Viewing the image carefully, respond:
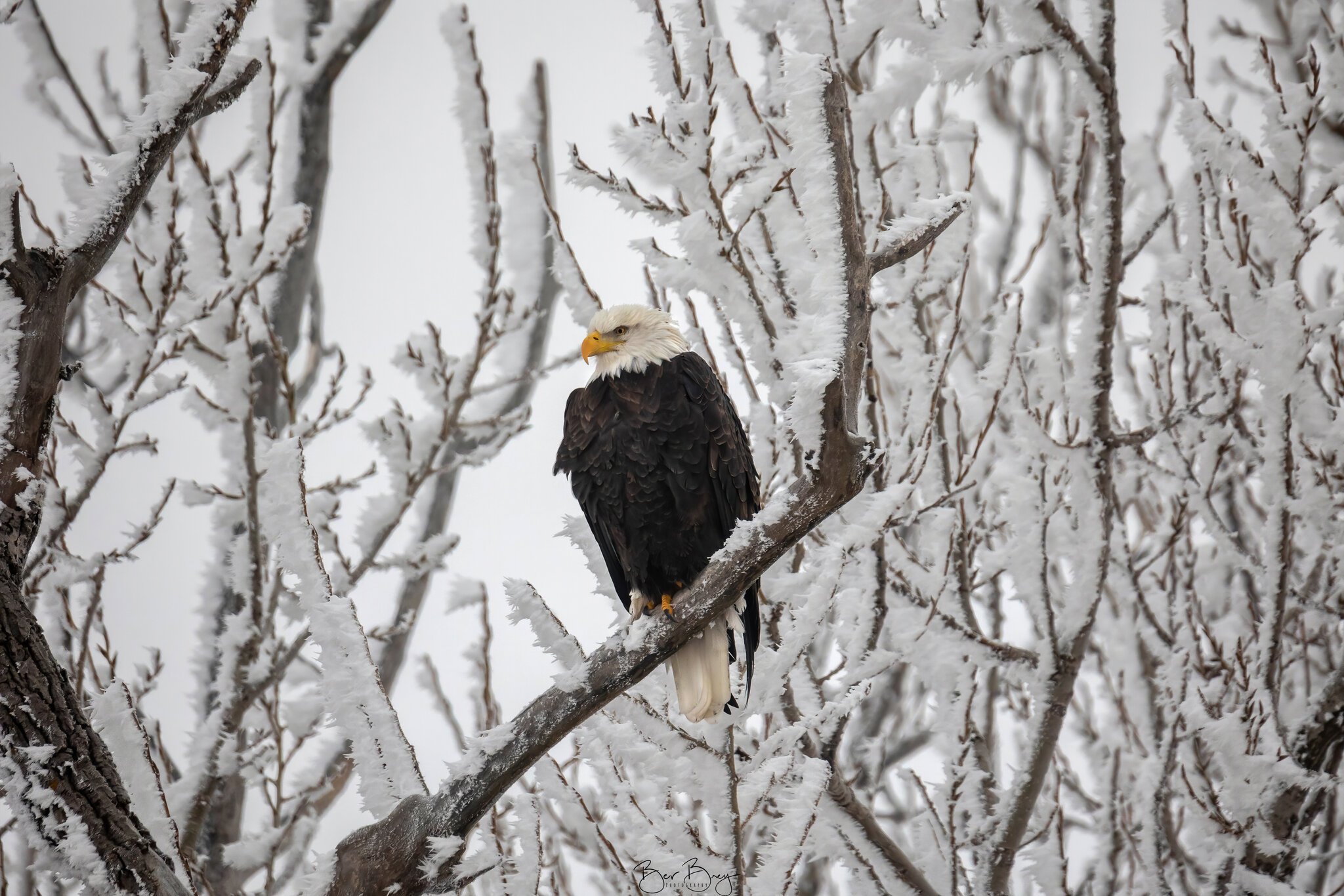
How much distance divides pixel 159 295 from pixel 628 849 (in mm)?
2585

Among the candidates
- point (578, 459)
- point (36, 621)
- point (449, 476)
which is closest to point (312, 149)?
point (449, 476)

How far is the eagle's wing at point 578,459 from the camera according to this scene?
2.96 meters

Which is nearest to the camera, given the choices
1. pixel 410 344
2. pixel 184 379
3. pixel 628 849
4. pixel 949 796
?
pixel 628 849

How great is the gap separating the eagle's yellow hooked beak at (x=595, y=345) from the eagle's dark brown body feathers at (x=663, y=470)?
9 cm

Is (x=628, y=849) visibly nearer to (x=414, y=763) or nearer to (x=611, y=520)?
(x=414, y=763)

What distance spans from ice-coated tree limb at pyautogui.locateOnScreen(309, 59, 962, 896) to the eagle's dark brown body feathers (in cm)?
84

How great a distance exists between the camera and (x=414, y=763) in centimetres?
193

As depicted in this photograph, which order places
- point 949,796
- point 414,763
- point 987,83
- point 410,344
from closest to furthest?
point 414,763 < point 949,796 < point 410,344 < point 987,83

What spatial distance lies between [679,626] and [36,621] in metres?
1.16

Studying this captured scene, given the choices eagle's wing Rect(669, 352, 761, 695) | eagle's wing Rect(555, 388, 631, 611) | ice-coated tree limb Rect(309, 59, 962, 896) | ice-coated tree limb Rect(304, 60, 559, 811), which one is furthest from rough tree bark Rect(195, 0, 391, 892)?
ice-coated tree limb Rect(309, 59, 962, 896)

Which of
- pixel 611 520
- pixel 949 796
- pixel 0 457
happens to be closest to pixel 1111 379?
pixel 949 796

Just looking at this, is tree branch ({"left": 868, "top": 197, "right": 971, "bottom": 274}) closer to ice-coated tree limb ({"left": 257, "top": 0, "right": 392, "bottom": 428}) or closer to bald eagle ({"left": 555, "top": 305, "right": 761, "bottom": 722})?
bald eagle ({"left": 555, "top": 305, "right": 761, "bottom": 722})

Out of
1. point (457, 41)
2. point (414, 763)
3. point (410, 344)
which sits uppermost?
point (457, 41)

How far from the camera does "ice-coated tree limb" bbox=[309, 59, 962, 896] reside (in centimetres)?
175
